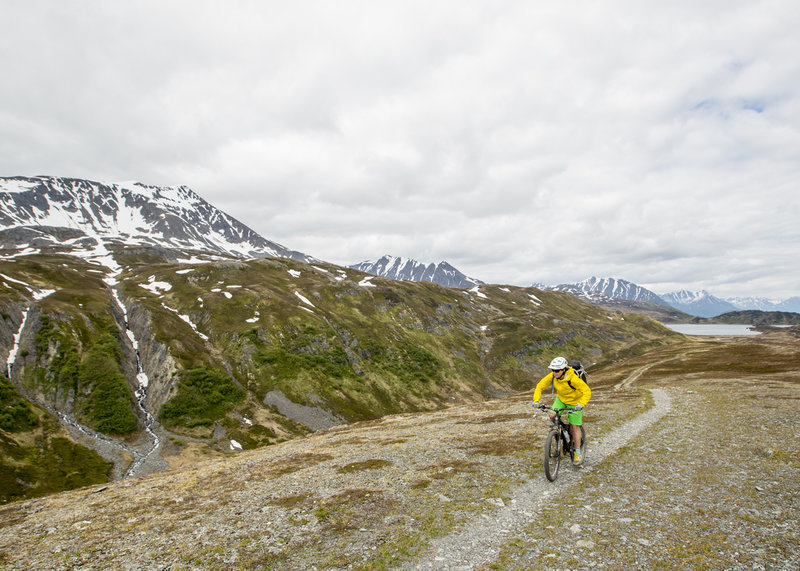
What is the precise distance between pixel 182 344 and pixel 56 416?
27.1 meters

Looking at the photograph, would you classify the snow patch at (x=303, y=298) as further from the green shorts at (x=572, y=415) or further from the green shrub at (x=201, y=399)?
the green shorts at (x=572, y=415)

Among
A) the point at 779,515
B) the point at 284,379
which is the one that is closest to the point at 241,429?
the point at 284,379

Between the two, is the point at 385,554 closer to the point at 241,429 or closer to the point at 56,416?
the point at 241,429

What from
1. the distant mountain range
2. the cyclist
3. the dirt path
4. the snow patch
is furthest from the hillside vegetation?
the cyclist

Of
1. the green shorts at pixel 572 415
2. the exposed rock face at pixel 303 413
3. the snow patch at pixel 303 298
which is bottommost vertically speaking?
the exposed rock face at pixel 303 413

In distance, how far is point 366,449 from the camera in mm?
28203

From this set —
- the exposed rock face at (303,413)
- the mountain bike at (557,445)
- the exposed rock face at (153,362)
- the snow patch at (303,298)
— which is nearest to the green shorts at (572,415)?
the mountain bike at (557,445)

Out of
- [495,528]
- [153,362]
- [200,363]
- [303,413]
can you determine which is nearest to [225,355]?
[200,363]

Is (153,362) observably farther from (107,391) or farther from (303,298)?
(303,298)

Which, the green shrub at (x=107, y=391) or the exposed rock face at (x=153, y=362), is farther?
the exposed rock face at (x=153, y=362)

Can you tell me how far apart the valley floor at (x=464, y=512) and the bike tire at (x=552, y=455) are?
0.42 m

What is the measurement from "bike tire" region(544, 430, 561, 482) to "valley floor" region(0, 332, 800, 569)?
42cm

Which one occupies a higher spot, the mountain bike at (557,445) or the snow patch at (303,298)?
the snow patch at (303,298)

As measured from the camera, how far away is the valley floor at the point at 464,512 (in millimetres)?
9375
